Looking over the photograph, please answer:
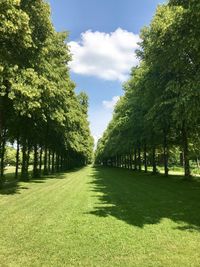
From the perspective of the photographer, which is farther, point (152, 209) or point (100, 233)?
point (152, 209)

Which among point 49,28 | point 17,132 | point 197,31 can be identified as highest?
point 49,28

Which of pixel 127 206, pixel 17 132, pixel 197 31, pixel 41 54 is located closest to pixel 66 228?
pixel 127 206

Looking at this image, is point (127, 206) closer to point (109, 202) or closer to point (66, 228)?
point (109, 202)

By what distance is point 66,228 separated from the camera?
11.3m

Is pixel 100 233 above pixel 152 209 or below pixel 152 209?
below

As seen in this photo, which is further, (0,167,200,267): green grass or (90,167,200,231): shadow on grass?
(90,167,200,231): shadow on grass

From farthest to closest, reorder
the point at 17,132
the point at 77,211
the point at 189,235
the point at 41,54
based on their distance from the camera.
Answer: the point at 17,132 → the point at 41,54 → the point at 77,211 → the point at 189,235

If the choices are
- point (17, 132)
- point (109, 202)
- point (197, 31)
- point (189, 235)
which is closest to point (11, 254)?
point (189, 235)

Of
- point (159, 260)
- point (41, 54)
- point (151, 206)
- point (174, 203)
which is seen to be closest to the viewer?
point (159, 260)

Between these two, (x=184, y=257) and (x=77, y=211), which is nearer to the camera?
(x=184, y=257)

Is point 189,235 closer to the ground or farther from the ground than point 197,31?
closer to the ground

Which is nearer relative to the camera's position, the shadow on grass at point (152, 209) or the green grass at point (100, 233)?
the green grass at point (100, 233)

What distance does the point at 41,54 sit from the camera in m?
24.2

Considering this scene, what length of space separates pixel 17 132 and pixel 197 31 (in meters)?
21.8
